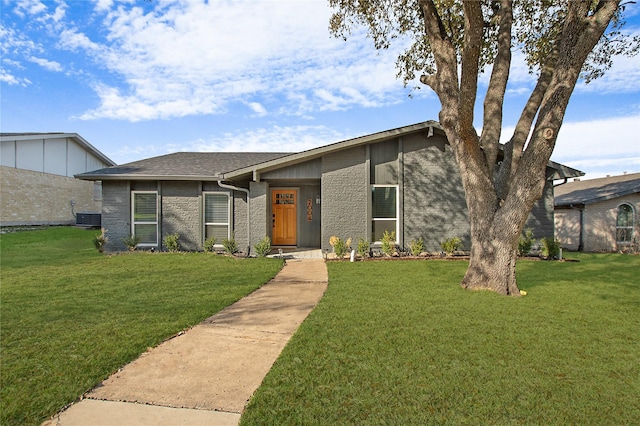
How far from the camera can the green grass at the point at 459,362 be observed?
8.16 ft

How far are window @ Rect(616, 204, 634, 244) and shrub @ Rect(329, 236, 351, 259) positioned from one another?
12.4 m

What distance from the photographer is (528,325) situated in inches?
173

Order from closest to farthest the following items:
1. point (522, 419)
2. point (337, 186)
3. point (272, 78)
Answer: point (522, 419) → point (337, 186) → point (272, 78)

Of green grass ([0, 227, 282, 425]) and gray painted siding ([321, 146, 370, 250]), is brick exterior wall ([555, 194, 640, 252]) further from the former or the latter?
green grass ([0, 227, 282, 425])

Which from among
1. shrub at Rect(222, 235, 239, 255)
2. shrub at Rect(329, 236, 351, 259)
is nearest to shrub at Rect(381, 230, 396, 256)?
shrub at Rect(329, 236, 351, 259)

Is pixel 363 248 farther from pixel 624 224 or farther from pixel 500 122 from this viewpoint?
pixel 624 224

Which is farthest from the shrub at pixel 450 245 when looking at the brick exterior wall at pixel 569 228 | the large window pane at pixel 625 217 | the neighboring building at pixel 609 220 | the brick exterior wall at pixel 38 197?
the brick exterior wall at pixel 38 197

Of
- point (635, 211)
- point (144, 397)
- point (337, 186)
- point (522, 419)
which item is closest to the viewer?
point (522, 419)

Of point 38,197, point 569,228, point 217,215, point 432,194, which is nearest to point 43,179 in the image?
point 38,197

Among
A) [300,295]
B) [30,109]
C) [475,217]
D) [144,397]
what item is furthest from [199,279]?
[30,109]

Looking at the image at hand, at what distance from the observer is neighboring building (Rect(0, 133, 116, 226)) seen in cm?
1880

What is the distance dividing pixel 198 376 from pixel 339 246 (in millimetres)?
7242

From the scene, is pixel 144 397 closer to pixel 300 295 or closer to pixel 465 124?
pixel 300 295

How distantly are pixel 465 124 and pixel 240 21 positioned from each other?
611 cm
